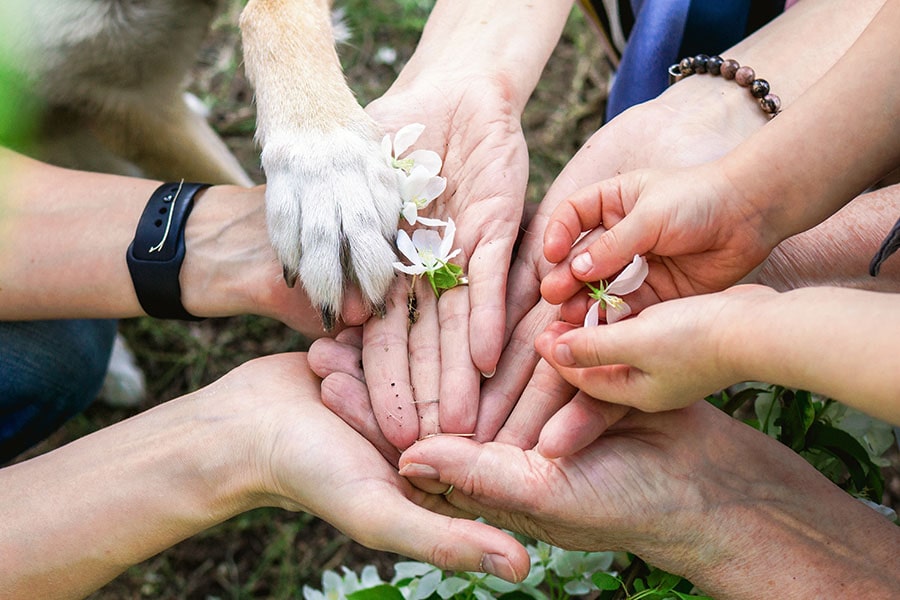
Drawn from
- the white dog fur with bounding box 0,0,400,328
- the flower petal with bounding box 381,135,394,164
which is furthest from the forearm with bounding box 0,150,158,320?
the flower petal with bounding box 381,135,394,164

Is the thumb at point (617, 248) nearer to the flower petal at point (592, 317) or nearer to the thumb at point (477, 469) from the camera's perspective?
the flower petal at point (592, 317)

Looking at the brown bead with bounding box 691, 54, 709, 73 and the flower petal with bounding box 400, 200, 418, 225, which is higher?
the brown bead with bounding box 691, 54, 709, 73

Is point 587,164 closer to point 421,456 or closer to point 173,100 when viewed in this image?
point 421,456

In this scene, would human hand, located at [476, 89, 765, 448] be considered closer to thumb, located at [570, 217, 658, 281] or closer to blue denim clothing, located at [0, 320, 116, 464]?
thumb, located at [570, 217, 658, 281]

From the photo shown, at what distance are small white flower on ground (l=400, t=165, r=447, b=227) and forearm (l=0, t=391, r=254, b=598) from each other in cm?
55

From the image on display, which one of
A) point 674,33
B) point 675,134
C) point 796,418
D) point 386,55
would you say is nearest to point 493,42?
point 674,33

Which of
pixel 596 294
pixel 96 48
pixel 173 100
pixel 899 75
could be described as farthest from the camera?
pixel 173 100

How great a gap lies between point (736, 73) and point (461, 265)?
81 centimetres

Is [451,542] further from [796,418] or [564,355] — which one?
[796,418]

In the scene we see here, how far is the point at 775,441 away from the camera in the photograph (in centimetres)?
154

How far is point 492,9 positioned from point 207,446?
137cm

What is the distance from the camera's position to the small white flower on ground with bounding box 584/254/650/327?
5.03 ft

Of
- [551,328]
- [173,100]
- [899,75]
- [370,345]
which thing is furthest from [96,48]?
[899,75]

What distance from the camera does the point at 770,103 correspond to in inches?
76.7
